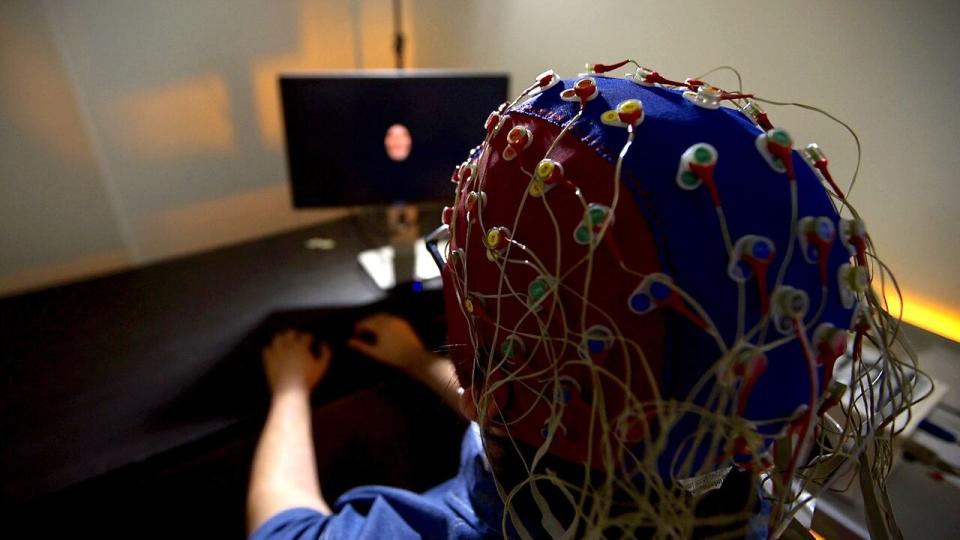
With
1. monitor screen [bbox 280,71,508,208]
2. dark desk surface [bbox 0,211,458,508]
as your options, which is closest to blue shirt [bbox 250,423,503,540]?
dark desk surface [bbox 0,211,458,508]

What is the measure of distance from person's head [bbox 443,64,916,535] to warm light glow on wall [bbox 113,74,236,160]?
1.11 meters

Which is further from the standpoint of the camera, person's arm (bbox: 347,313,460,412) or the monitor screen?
person's arm (bbox: 347,313,460,412)

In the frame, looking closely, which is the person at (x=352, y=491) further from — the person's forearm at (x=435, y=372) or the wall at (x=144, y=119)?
the wall at (x=144, y=119)

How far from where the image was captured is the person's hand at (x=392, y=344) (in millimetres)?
1194

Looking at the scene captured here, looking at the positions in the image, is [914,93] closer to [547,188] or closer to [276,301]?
[547,188]

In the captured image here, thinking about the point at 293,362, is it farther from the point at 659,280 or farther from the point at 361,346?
the point at 659,280

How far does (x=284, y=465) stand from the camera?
0.86 meters

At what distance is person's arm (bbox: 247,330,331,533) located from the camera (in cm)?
79

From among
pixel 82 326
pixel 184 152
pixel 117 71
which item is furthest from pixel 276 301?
pixel 117 71

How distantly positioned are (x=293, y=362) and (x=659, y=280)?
89 cm

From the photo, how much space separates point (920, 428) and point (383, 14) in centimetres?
151

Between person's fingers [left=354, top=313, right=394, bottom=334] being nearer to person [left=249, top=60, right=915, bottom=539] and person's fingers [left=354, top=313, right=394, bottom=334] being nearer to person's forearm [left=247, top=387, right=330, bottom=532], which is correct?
person's forearm [left=247, top=387, right=330, bottom=532]

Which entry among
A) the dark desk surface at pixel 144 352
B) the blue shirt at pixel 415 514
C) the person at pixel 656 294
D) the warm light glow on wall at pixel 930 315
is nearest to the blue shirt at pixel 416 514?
the blue shirt at pixel 415 514

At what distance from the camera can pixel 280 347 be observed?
1.10 metres
